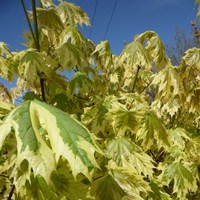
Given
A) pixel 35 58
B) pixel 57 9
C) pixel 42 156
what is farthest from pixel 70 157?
pixel 57 9

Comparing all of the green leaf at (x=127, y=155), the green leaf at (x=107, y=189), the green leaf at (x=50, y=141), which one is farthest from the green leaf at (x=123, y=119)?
the green leaf at (x=50, y=141)

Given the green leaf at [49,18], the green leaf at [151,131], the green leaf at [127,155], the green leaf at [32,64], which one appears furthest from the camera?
the green leaf at [49,18]

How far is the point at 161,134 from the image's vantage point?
6.98ft

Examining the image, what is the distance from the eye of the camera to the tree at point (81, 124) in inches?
40.2

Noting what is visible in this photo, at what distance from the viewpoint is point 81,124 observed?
3.59 ft

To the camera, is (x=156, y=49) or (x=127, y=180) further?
(x=156, y=49)

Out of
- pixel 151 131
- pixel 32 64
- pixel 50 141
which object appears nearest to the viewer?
pixel 50 141

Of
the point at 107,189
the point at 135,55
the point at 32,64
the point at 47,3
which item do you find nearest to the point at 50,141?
the point at 107,189

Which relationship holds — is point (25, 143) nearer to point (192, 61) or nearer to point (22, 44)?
point (22, 44)

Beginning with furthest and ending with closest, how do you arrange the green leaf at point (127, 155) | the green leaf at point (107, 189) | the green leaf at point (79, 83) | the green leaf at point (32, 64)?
the green leaf at point (79, 83) → the green leaf at point (32, 64) → the green leaf at point (127, 155) → the green leaf at point (107, 189)

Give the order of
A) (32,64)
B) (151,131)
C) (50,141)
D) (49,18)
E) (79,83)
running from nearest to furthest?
(50,141) → (32,64) → (151,131) → (79,83) → (49,18)

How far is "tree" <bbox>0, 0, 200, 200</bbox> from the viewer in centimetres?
102

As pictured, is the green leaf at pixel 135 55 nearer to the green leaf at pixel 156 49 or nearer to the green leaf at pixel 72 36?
the green leaf at pixel 156 49

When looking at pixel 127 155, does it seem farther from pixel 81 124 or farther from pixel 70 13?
pixel 70 13
